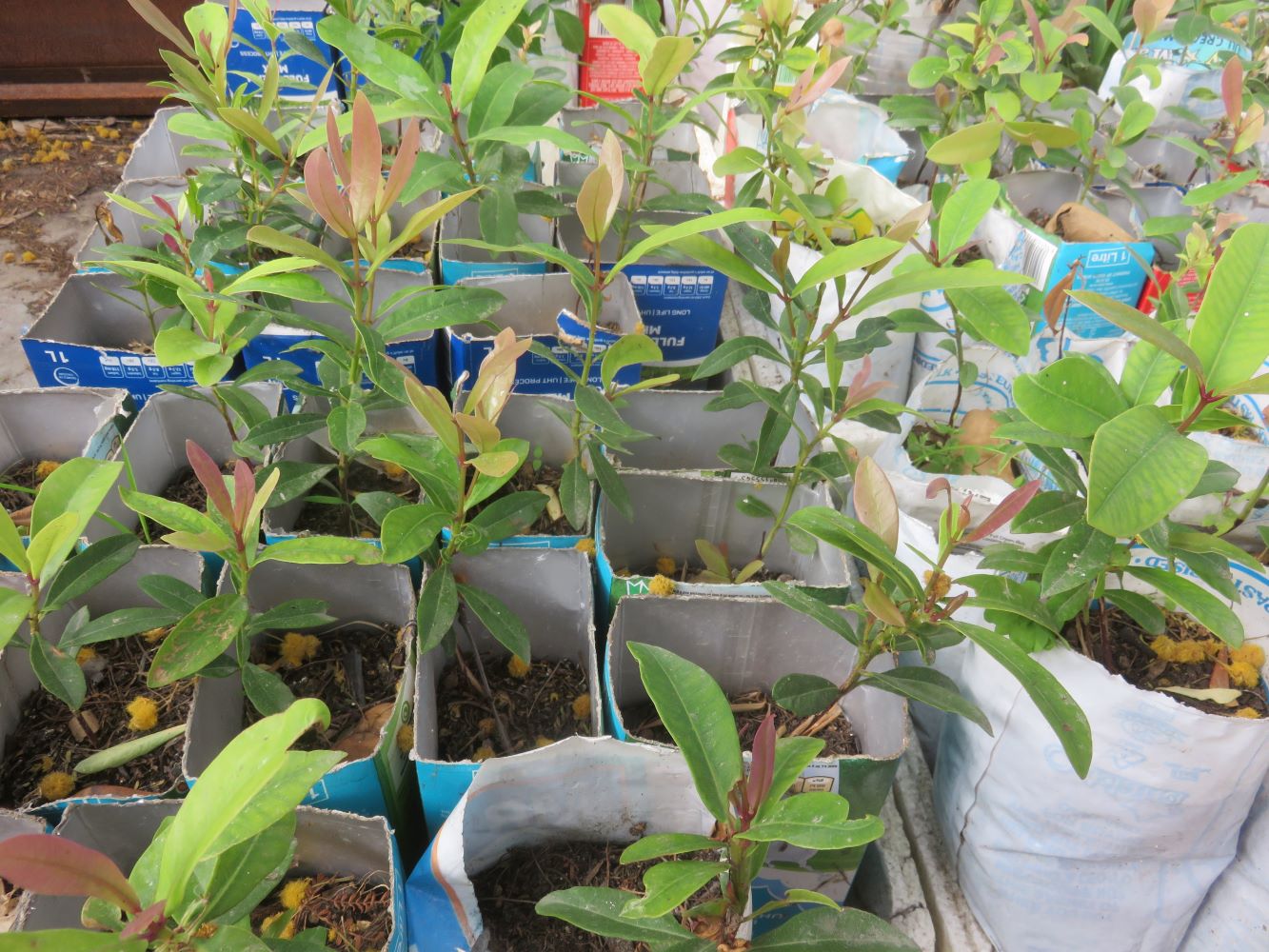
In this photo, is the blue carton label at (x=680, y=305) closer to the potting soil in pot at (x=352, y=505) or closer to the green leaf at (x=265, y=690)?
the potting soil in pot at (x=352, y=505)

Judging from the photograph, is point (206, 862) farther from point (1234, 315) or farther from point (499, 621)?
point (1234, 315)

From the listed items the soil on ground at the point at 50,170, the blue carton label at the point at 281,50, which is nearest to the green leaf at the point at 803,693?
the blue carton label at the point at 281,50

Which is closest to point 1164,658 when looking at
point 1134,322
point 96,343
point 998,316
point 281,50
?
point 998,316

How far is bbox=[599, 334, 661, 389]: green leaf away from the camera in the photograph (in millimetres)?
1102

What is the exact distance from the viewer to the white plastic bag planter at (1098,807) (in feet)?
3.19

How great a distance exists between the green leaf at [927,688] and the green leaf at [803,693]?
5cm

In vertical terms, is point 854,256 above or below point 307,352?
above

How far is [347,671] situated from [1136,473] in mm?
1001

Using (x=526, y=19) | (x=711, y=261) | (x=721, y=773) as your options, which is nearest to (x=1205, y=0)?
(x=526, y=19)

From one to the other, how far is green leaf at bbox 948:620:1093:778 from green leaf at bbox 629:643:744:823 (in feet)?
0.76

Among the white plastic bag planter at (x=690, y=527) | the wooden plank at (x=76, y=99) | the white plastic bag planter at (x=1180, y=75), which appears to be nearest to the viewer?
the white plastic bag planter at (x=690, y=527)

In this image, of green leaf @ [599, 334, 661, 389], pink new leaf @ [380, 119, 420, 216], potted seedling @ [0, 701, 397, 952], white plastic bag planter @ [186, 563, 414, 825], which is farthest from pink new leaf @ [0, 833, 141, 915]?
green leaf @ [599, 334, 661, 389]

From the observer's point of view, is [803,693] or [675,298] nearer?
[803,693]

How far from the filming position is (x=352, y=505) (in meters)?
1.39
